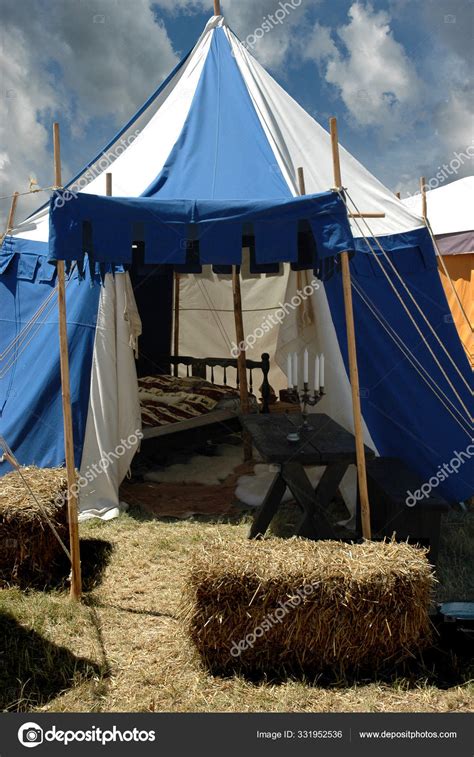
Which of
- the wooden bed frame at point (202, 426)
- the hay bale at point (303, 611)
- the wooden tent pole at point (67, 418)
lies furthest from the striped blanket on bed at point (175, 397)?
the hay bale at point (303, 611)

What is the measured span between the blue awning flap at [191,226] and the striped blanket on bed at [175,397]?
2.70 meters

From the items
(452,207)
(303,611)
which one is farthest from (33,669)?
(452,207)

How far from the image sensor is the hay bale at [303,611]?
2740mm

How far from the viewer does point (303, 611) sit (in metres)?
2.74

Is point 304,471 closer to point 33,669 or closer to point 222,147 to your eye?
point 33,669

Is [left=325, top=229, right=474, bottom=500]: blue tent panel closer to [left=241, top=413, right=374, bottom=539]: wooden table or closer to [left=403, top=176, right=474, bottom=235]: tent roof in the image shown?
[left=241, top=413, right=374, bottom=539]: wooden table

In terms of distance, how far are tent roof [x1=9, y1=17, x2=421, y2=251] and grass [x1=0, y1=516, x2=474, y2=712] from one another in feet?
8.68

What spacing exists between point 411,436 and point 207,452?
2354 mm

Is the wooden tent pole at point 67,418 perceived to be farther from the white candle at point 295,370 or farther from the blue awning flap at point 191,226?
the white candle at point 295,370

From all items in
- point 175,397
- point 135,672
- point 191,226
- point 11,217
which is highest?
point 11,217

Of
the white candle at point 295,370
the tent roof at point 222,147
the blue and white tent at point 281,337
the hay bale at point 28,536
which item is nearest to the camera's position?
the hay bale at point 28,536

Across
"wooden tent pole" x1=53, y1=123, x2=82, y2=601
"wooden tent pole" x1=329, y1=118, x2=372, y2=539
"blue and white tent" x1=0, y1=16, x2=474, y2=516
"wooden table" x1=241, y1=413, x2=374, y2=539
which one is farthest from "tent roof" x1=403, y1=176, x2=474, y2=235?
"wooden tent pole" x1=53, y1=123, x2=82, y2=601

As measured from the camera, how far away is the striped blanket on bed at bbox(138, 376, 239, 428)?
6242mm

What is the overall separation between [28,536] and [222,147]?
10.2 feet
